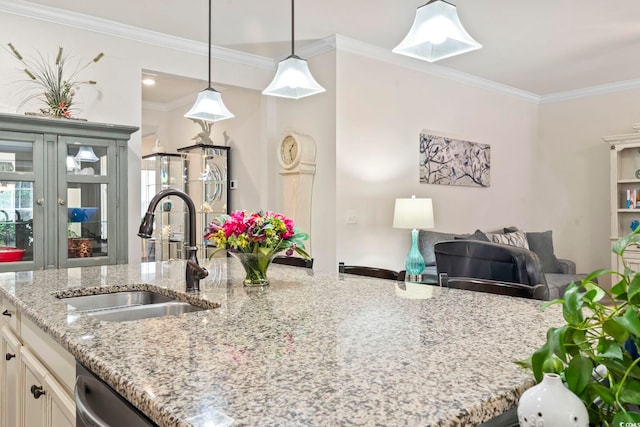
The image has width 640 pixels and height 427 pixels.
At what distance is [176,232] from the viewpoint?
5.30 meters

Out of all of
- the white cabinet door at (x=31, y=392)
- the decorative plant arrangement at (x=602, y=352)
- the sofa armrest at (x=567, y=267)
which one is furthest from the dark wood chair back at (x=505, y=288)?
the sofa armrest at (x=567, y=267)

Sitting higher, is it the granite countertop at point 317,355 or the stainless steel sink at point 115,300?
the granite countertop at point 317,355

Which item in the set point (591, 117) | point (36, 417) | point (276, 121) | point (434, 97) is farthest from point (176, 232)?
point (591, 117)

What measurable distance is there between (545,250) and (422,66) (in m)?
2.55

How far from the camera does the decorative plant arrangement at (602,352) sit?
2.07ft

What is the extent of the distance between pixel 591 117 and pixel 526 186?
1138mm

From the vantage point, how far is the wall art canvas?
5.07 m

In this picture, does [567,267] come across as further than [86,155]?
Yes

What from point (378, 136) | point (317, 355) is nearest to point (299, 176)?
point (378, 136)

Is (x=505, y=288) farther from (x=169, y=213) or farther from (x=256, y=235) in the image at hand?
(x=169, y=213)

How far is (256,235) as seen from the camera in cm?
175

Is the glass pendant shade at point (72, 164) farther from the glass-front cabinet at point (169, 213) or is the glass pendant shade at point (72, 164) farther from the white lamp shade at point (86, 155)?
the glass-front cabinet at point (169, 213)

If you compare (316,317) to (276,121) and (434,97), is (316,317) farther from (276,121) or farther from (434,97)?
(434,97)

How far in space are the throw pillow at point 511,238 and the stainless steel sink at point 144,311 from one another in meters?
4.08
